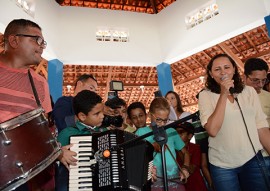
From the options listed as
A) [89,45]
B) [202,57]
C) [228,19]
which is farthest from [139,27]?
[202,57]

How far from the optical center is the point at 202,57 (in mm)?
11633

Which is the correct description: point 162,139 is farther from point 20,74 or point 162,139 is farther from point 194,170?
point 194,170

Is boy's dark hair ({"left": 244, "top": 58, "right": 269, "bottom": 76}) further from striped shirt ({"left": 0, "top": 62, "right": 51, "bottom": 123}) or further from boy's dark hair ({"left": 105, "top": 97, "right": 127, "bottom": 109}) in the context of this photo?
striped shirt ({"left": 0, "top": 62, "right": 51, "bottom": 123})

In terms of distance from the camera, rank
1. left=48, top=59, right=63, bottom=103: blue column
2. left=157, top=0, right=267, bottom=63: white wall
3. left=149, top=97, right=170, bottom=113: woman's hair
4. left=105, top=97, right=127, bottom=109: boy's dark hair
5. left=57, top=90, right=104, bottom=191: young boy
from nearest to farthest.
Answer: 1. left=57, top=90, right=104, bottom=191: young boy
2. left=105, top=97, right=127, bottom=109: boy's dark hair
3. left=149, top=97, right=170, bottom=113: woman's hair
4. left=157, top=0, right=267, bottom=63: white wall
5. left=48, top=59, right=63, bottom=103: blue column

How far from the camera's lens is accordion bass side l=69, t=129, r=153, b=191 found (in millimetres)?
1958

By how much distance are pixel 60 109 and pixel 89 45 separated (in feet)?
17.5

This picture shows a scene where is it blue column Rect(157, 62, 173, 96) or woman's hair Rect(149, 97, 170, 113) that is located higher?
blue column Rect(157, 62, 173, 96)

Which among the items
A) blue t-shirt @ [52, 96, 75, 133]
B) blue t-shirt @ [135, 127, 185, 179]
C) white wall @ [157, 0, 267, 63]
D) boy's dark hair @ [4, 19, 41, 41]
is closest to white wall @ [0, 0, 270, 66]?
white wall @ [157, 0, 267, 63]

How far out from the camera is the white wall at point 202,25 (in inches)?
259

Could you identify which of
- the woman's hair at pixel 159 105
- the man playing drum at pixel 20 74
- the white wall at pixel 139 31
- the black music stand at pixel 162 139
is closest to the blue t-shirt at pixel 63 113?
the man playing drum at pixel 20 74

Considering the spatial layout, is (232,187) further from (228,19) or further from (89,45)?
(89,45)

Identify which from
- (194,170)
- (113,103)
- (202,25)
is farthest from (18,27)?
(202,25)

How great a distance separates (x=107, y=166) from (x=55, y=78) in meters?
5.74

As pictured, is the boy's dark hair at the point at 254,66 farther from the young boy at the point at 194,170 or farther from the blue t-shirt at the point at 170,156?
the blue t-shirt at the point at 170,156
